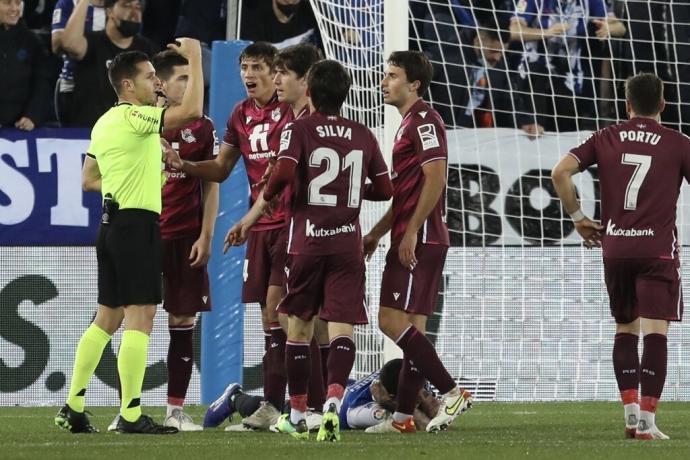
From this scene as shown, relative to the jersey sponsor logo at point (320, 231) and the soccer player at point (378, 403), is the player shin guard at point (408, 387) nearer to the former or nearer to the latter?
the soccer player at point (378, 403)

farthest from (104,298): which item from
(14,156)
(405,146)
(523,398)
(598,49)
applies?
(598,49)

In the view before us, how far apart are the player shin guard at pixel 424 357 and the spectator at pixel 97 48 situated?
5073mm

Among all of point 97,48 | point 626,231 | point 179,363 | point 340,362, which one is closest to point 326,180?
point 340,362

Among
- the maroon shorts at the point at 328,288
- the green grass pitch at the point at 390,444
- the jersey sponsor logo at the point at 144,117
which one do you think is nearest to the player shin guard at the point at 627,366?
the green grass pitch at the point at 390,444

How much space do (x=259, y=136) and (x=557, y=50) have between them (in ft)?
14.3

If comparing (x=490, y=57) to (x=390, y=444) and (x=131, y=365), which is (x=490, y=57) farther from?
(x=390, y=444)

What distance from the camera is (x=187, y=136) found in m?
7.83

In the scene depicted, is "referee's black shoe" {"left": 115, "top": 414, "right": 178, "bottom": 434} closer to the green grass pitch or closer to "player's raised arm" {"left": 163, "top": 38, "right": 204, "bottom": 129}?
the green grass pitch

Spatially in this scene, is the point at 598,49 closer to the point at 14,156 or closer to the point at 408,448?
the point at 14,156

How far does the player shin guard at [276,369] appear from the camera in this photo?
759 cm

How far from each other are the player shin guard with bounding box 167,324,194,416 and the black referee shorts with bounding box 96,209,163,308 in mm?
769

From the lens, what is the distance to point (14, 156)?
10539 mm

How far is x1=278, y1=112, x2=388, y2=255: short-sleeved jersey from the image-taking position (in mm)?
6695

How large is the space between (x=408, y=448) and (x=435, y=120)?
1905mm
